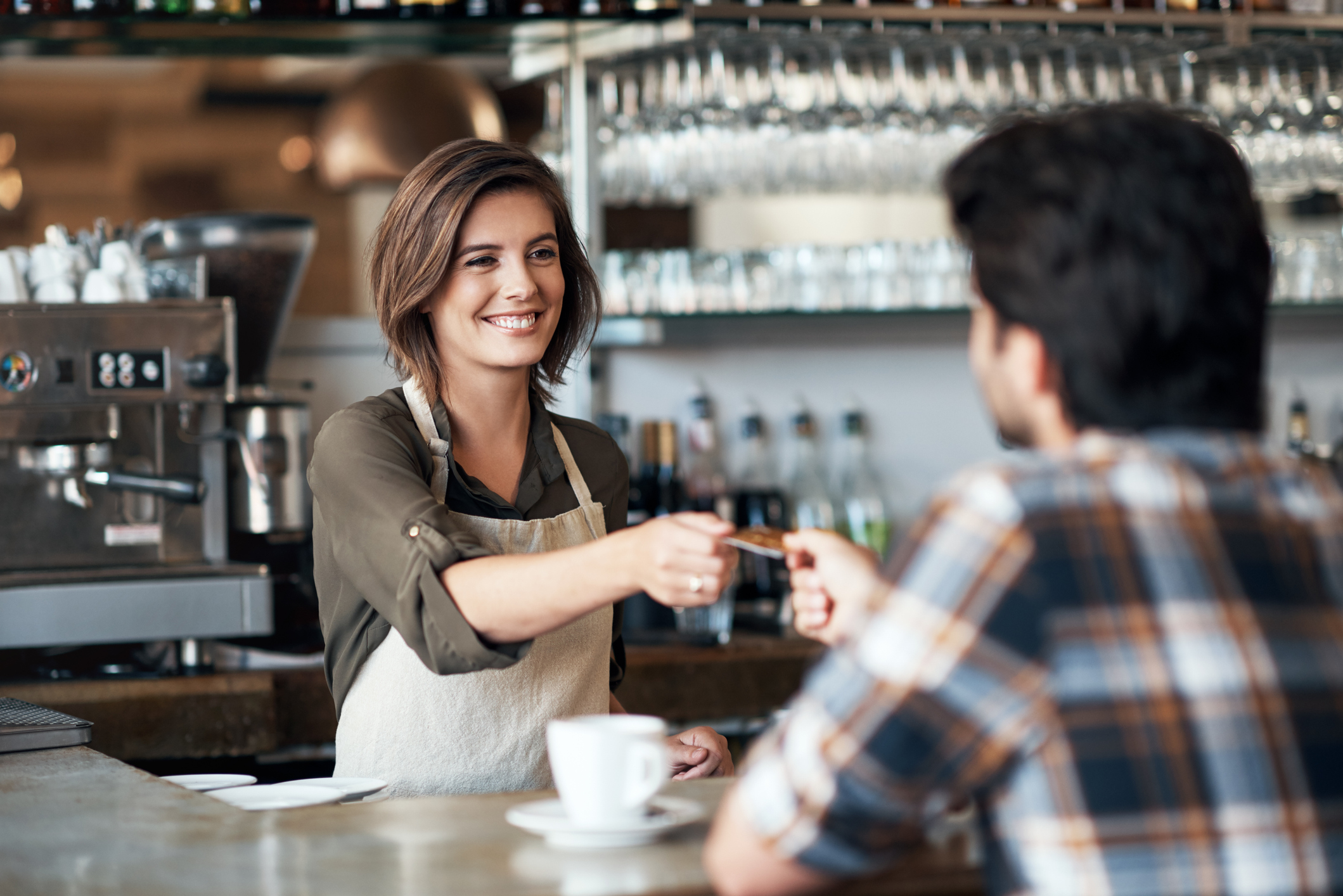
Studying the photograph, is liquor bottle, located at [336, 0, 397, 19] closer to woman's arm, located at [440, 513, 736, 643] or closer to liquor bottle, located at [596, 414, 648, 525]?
liquor bottle, located at [596, 414, 648, 525]

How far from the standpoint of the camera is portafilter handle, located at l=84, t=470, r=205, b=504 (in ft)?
8.18

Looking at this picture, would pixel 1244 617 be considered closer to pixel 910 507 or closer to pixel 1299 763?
pixel 1299 763

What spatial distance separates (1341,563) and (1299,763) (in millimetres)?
126

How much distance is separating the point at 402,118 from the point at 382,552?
87.5 inches

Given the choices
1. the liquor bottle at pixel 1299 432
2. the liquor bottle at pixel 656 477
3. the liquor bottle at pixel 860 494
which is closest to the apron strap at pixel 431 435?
the liquor bottle at pixel 656 477

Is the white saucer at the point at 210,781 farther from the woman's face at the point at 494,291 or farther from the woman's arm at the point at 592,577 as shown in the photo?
the woman's face at the point at 494,291

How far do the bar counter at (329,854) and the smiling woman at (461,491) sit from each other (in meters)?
0.22

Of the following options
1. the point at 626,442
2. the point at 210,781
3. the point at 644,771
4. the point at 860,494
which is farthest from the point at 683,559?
the point at 860,494

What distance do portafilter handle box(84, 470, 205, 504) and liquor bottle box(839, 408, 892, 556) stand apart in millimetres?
1543

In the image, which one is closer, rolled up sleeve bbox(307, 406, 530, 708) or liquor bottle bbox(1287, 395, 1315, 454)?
rolled up sleeve bbox(307, 406, 530, 708)

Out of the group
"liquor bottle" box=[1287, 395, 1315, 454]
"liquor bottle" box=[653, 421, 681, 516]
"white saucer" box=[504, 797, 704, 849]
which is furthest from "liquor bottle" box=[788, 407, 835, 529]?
"white saucer" box=[504, 797, 704, 849]

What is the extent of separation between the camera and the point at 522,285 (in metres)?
1.83

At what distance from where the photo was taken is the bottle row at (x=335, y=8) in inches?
110

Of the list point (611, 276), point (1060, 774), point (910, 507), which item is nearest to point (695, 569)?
point (1060, 774)
